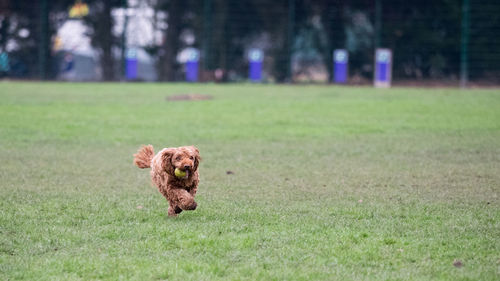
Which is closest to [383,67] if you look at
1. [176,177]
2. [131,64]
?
[131,64]

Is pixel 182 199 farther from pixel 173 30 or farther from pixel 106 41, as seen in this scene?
pixel 106 41

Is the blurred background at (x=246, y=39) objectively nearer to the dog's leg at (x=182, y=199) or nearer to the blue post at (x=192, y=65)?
the blue post at (x=192, y=65)

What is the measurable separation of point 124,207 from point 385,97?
13.3 metres

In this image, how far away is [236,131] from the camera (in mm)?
13250

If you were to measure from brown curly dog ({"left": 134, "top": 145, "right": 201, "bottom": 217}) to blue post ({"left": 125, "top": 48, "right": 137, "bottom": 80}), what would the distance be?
816 inches

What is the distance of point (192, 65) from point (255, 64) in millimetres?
2488

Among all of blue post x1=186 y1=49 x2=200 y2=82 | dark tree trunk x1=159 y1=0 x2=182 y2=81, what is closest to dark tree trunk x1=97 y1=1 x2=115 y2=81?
dark tree trunk x1=159 y1=0 x2=182 y2=81

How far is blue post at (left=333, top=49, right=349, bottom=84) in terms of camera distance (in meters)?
25.2

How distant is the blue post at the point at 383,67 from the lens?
24.2m

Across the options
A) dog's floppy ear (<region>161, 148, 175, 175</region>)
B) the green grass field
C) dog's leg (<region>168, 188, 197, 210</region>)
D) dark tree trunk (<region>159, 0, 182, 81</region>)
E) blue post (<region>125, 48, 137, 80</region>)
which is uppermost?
dark tree trunk (<region>159, 0, 182, 81</region>)

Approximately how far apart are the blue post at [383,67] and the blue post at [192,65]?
22.7 feet

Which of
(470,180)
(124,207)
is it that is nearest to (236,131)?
(470,180)

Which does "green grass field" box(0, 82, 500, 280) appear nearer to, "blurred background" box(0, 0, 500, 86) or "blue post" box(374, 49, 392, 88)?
"blue post" box(374, 49, 392, 88)

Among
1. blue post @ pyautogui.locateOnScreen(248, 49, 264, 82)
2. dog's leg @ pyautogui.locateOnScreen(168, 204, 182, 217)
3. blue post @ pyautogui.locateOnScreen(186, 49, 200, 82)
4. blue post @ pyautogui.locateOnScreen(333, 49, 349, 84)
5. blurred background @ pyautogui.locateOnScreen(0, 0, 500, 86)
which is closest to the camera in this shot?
dog's leg @ pyautogui.locateOnScreen(168, 204, 182, 217)
